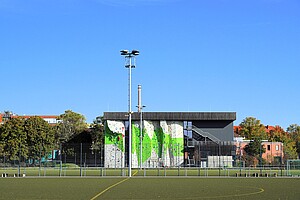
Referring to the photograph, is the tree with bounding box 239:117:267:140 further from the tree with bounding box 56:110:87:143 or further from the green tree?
the green tree

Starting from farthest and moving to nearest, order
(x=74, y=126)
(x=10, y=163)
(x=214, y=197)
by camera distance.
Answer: (x=74, y=126) < (x=10, y=163) < (x=214, y=197)

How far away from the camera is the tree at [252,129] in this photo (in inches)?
5268

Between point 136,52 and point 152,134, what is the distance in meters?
50.9

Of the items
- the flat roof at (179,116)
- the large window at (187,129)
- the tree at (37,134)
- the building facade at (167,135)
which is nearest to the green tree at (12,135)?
the tree at (37,134)

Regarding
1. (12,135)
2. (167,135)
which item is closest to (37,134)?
(12,135)

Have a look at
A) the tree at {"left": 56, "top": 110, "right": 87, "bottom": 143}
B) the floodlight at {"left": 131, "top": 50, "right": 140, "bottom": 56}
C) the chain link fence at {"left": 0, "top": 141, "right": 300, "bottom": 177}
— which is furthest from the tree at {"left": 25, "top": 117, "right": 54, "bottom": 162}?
the floodlight at {"left": 131, "top": 50, "right": 140, "bottom": 56}

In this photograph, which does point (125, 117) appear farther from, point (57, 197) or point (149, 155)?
point (57, 197)

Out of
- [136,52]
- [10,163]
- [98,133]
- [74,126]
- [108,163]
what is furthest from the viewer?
[74,126]

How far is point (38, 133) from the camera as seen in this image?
336ft

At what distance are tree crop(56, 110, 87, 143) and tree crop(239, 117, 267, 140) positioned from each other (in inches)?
1707

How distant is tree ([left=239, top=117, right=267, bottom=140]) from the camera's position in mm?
133812

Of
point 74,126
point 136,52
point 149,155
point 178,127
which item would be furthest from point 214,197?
point 74,126

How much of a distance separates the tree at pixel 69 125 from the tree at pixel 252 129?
43363 mm

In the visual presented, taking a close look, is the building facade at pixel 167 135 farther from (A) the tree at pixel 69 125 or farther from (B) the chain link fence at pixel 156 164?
(A) the tree at pixel 69 125
